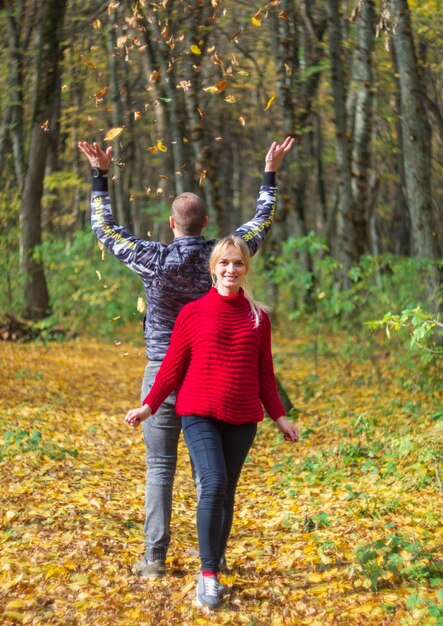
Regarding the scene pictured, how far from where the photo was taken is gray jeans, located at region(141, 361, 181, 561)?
205 inches

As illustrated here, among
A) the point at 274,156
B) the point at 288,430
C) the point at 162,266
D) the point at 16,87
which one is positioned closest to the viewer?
the point at 288,430

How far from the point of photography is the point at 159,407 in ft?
16.6

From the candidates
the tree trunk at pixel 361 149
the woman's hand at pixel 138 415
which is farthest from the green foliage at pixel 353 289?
the woman's hand at pixel 138 415

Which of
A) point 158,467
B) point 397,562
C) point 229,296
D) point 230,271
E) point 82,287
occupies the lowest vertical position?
point 397,562

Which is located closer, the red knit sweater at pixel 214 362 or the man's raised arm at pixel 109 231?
the red knit sweater at pixel 214 362

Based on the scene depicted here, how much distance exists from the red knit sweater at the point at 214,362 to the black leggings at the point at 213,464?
3.5 inches

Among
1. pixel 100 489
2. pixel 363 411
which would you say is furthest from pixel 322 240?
pixel 100 489

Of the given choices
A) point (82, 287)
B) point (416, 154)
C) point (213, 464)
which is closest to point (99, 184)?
point (213, 464)

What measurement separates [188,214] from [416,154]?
23.2ft

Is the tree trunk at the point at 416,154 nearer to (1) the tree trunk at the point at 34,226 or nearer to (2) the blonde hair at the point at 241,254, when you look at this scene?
(2) the blonde hair at the point at 241,254

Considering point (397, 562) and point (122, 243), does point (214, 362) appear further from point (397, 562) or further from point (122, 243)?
point (397, 562)

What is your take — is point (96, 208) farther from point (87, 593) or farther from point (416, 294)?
point (416, 294)

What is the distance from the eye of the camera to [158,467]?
5270mm

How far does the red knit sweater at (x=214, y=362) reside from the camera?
188 inches
